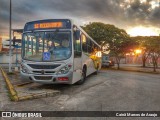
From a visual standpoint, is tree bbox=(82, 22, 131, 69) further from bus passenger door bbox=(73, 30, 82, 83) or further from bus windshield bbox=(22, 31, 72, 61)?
bus windshield bbox=(22, 31, 72, 61)

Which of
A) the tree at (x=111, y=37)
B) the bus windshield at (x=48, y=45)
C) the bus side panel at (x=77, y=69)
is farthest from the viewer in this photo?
the tree at (x=111, y=37)

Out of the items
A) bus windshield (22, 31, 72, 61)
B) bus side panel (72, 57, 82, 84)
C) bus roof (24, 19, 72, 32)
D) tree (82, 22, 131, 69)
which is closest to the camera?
bus windshield (22, 31, 72, 61)

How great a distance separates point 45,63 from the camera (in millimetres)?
9273

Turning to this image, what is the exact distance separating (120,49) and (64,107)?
29.0 metres

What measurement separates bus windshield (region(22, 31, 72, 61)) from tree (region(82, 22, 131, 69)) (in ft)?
81.9

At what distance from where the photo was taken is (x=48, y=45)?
376 inches

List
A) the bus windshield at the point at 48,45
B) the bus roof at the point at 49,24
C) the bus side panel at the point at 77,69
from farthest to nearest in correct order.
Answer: the bus side panel at the point at 77,69, the bus roof at the point at 49,24, the bus windshield at the point at 48,45

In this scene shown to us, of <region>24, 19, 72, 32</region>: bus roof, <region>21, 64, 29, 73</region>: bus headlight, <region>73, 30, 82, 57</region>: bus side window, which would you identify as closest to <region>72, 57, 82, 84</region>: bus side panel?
<region>73, 30, 82, 57</region>: bus side window

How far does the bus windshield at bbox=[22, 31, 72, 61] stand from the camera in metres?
9.41

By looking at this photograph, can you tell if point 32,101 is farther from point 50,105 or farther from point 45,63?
point 45,63

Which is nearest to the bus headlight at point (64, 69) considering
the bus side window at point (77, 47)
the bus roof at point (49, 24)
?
the bus side window at point (77, 47)

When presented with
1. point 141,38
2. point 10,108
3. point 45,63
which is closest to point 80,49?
point 45,63

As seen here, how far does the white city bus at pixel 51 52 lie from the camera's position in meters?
9.24

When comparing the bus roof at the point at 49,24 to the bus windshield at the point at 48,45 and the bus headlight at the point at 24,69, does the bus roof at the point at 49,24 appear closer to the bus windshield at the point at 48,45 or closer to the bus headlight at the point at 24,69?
the bus windshield at the point at 48,45
